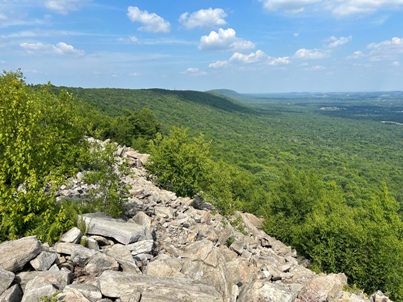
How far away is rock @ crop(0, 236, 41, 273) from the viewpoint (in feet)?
34.9

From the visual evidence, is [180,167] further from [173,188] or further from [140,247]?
[140,247]

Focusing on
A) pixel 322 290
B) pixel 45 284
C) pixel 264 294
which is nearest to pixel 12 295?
pixel 45 284

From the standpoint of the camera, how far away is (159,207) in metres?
21.8

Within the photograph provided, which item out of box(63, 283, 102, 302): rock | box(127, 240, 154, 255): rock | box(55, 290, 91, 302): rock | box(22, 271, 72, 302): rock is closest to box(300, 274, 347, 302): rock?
box(127, 240, 154, 255): rock

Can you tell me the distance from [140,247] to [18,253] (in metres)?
4.90

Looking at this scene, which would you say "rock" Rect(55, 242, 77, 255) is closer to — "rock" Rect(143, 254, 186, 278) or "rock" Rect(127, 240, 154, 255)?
"rock" Rect(127, 240, 154, 255)

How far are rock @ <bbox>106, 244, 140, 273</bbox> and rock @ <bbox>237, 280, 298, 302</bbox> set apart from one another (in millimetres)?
4467

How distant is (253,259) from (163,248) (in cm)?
566

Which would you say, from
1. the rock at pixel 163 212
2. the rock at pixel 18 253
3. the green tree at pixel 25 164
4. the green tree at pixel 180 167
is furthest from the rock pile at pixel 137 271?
the green tree at pixel 180 167

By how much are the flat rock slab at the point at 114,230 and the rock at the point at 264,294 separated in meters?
5.52

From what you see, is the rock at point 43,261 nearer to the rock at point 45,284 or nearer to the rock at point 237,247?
the rock at point 45,284

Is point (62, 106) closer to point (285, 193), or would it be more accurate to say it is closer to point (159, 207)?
point (159, 207)

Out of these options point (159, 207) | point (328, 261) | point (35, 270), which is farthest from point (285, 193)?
point (35, 270)

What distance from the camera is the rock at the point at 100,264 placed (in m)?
11.4
